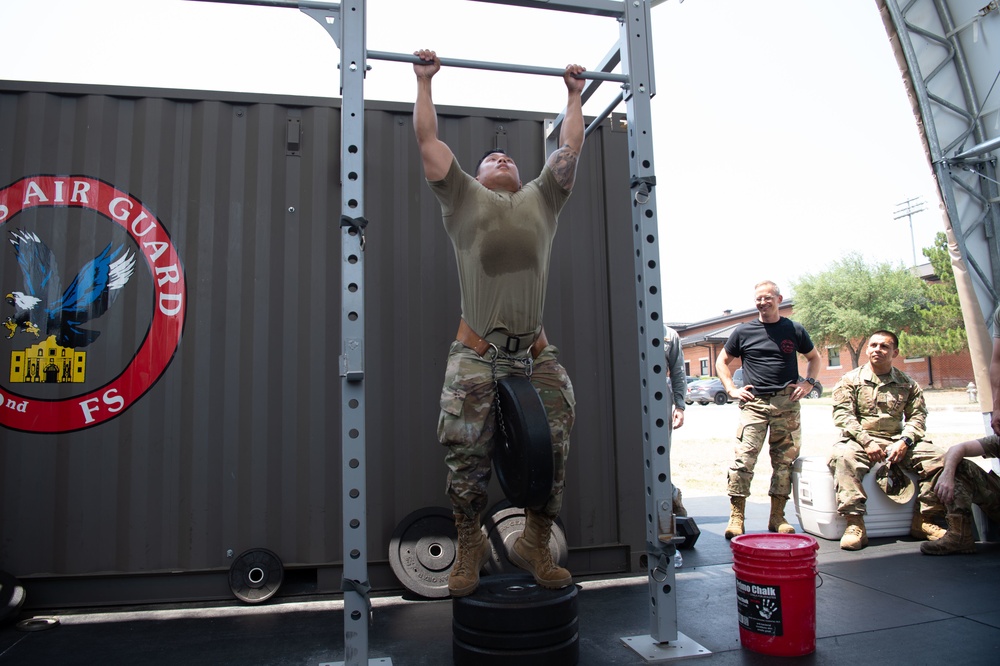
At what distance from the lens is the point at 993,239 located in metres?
4.29

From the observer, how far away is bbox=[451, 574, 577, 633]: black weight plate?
2.02 metres

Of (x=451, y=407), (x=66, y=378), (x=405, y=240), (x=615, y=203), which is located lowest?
(x=451, y=407)

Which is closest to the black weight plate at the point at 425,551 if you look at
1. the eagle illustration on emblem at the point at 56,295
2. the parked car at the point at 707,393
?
the eagle illustration on emblem at the point at 56,295

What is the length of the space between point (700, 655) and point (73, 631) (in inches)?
97.7

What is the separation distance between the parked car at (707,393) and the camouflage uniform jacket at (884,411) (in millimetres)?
19959

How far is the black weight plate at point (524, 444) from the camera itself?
6.63ft

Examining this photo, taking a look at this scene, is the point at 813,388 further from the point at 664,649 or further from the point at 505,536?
the point at 664,649

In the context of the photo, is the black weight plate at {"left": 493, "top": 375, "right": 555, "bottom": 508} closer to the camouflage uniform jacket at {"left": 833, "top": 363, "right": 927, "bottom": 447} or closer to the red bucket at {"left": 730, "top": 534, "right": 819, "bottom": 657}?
the red bucket at {"left": 730, "top": 534, "right": 819, "bottom": 657}

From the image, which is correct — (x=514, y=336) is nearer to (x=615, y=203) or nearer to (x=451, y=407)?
(x=451, y=407)

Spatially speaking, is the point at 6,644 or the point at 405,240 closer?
the point at 6,644

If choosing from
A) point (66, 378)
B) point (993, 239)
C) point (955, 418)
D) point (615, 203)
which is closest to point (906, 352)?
point (955, 418)

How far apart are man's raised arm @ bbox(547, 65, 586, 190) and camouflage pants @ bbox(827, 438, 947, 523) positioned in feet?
8.91

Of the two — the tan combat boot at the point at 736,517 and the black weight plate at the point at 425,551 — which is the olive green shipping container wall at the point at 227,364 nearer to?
the black weight plate at the point at 425,551

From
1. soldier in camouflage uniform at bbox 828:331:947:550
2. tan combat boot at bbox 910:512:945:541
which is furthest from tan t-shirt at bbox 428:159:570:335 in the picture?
tan combat boot at bbox 910:512:945:541
